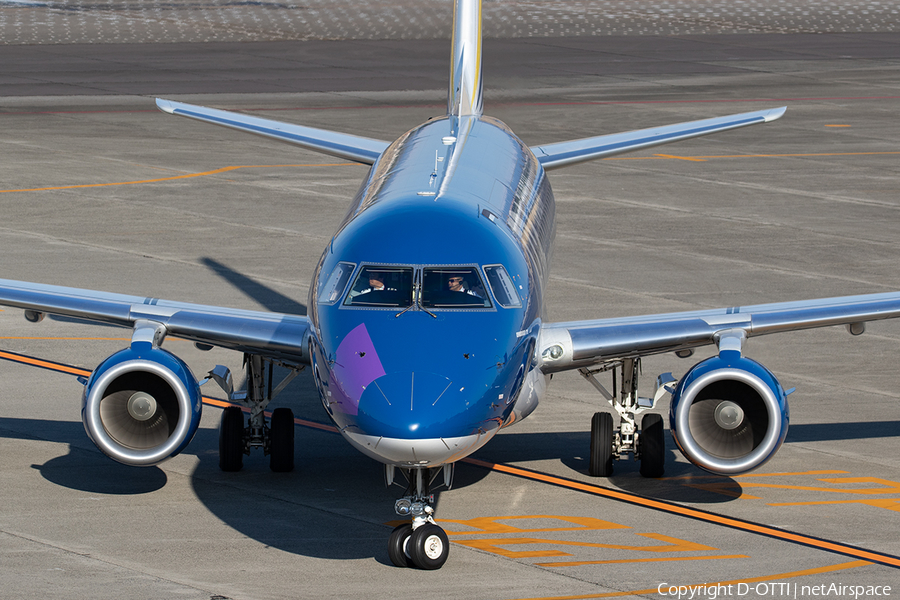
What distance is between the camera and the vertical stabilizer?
24.1 meters

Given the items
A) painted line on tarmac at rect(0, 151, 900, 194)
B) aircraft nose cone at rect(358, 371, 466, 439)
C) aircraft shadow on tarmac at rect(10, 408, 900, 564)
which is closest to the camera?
aircraft nose cone at rect(358, 371, 466, 439)

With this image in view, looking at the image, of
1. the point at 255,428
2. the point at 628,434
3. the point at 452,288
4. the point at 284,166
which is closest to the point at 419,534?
the point at 452,288

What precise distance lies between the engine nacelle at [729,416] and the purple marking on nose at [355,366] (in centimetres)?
386

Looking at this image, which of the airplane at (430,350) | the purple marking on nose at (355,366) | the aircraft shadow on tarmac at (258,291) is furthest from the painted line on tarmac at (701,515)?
the aircraft shadow on tarmac at (258,291)

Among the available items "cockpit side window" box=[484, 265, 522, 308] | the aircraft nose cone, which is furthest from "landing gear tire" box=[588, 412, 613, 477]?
the aircraft nose cone

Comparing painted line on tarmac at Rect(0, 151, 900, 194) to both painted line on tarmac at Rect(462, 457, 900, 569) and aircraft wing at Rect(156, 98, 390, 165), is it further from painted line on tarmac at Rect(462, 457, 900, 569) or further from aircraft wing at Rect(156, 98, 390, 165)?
painted line on tarmac at Rect(462, 457, 900, 569)

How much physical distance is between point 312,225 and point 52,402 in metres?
13.3

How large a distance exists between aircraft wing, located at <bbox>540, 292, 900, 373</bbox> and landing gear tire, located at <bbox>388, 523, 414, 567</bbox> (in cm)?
290

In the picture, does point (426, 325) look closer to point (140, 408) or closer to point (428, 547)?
point (428, 547)

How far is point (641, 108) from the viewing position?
50.9 metres

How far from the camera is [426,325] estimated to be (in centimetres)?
1369

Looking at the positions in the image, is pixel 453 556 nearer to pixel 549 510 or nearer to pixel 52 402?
pixel 549 510

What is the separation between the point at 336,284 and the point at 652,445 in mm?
5361

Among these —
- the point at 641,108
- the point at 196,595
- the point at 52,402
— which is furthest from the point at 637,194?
the point at 196,595
